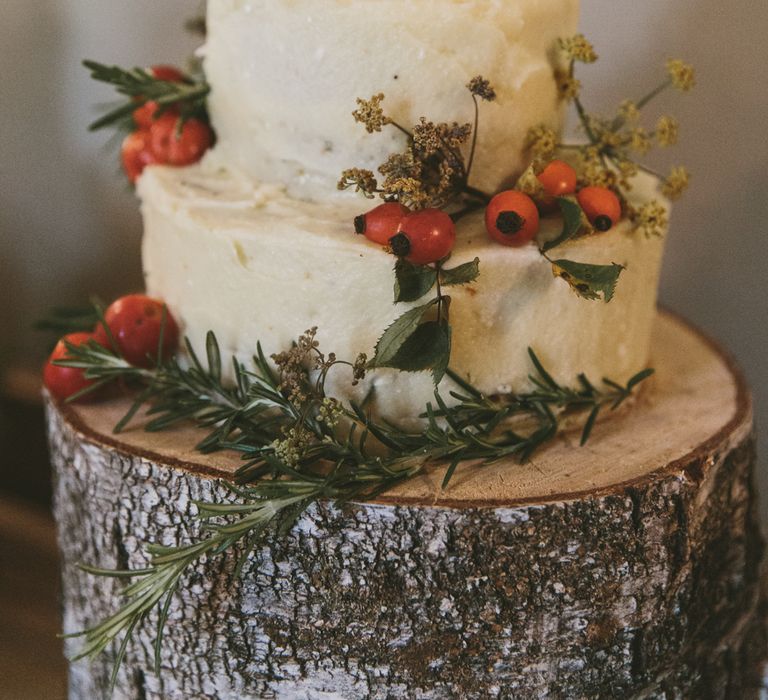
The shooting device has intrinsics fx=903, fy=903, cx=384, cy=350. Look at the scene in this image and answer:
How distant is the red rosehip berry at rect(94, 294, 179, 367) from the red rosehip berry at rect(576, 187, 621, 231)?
605 millimetres

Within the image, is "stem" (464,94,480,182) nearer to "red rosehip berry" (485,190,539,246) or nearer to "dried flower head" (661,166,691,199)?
"red rosehip berry" (485,190,539,246)

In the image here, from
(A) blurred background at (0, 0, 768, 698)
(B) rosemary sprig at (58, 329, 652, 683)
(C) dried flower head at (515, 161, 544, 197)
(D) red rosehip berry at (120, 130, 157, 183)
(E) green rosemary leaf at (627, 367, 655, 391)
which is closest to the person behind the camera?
(B) rosemary sprig at (58, 329, 652, 683)

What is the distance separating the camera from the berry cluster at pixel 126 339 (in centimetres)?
131

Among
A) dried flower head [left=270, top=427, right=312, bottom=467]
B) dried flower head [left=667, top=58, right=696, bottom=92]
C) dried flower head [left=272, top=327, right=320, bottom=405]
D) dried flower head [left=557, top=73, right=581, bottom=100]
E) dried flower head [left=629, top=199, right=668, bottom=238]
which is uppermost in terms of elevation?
dried flower head [left=667, top=58, right=696, bottom=92]

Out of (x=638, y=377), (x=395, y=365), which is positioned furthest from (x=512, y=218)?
(x=638, y=377)

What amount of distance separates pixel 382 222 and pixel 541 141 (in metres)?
0.26

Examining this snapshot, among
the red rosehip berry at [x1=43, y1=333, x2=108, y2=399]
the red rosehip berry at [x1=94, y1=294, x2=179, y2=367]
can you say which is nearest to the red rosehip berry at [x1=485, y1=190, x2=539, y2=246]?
the red rosehip berry at [x1=94, y1=294, x2=179, y2=367]

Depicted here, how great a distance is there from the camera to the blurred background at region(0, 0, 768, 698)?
1886mm

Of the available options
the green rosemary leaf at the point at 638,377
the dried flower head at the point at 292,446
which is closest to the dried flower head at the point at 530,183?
the green rosemary leaf at the point at 638,377

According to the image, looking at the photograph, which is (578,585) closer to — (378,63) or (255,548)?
(255,548)

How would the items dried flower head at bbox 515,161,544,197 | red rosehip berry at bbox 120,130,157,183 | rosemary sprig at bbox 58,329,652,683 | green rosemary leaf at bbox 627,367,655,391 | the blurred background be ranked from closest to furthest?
rosemary sprig at bbox 58,329,652,683 → dried flower head at bbox 515,161,544,197 → green rosemary leaf at bbox 627,367,655,391 → red rosehip berry at bbox 120,130,157,183 → the blurred background

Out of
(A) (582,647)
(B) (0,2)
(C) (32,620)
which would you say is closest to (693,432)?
(A) (582,647)

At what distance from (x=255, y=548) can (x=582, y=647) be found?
0.42m

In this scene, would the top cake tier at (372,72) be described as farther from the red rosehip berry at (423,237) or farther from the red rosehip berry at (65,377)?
the red rosehip berry at (65,377)
